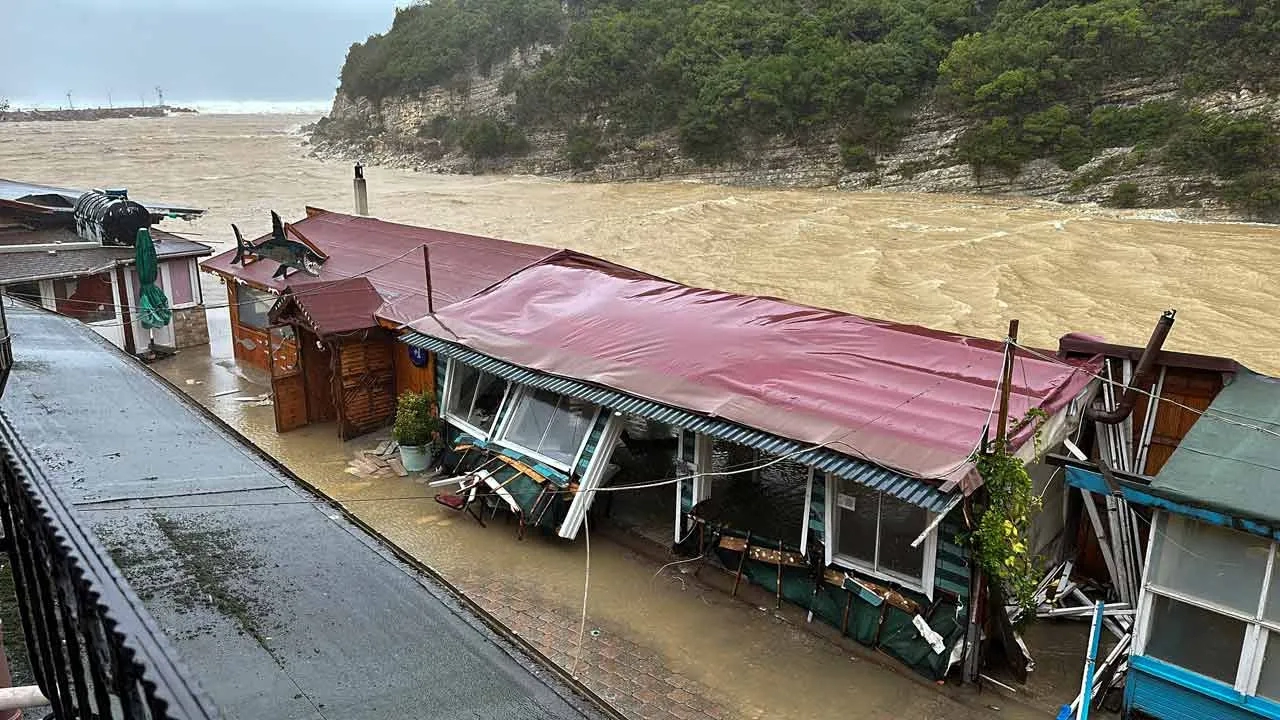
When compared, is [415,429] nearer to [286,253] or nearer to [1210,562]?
[286,253]

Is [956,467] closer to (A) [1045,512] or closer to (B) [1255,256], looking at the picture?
(A) [1045,512]

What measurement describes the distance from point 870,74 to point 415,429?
148ft

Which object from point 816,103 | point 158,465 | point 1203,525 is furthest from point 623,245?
point 158,465

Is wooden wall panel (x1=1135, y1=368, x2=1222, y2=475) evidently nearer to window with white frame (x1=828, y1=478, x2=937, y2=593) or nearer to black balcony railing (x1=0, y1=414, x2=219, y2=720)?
window with white frame (x1=828, y1=478, x2=937, y2=593)

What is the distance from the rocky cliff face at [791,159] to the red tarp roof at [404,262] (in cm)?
3278

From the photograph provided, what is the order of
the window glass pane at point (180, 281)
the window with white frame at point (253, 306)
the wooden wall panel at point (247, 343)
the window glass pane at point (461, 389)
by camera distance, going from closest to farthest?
the window glass pane at point (461, 389) < the window with white frame at point (253, 306) < the wooden wall panel at point (247, 343) < the window glass pane at point (180, 281)

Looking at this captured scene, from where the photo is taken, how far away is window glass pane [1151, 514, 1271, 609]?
22.6 feet

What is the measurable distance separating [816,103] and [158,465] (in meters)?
52.7

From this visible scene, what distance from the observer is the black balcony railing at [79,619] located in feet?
5.49

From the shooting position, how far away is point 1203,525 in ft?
23.3

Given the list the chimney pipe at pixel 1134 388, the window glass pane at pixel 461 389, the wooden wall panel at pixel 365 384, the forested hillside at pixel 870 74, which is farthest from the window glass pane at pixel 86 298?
the forested hillside at pixel 870 74

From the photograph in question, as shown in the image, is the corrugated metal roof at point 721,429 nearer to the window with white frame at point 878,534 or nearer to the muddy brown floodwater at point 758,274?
the window with white frame at point 878,534

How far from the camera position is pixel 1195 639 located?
7.27 m

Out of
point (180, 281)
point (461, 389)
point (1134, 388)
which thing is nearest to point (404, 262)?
point (461, 389)
